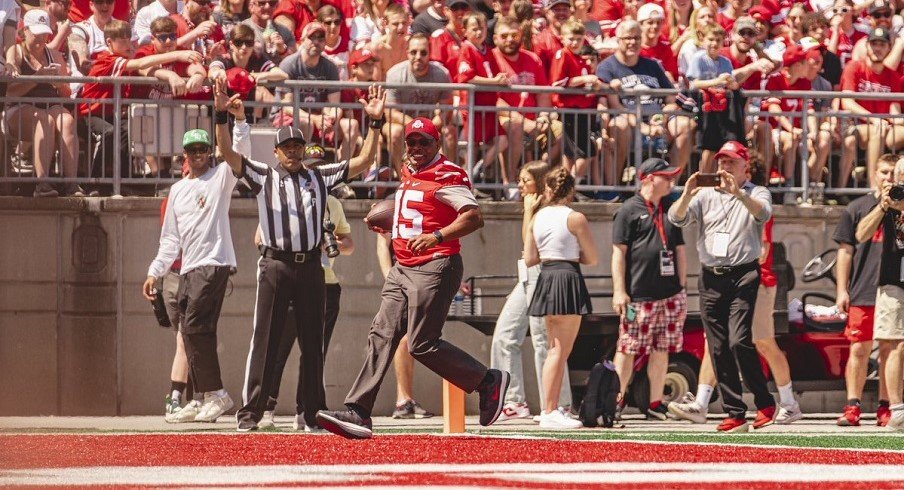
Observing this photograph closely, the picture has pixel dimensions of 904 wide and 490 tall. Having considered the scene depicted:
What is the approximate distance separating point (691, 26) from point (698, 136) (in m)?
1.82

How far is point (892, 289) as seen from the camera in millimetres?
14172

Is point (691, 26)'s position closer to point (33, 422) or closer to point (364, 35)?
point (364, 35)

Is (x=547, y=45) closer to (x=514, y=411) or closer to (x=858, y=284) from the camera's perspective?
(x=514, y=411)

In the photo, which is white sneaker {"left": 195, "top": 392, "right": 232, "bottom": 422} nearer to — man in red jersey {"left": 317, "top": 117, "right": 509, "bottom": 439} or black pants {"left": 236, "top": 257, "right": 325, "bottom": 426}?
black pants {"left": 236, "top": 257, "right": 325, "bottom": 426}

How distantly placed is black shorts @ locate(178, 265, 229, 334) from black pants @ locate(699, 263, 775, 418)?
3.69 meters

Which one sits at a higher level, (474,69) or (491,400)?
(474,69)

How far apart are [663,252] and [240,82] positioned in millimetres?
3901

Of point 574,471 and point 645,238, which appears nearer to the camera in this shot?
point 574,471

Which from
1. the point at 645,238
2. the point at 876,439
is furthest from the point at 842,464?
the point at 645,238

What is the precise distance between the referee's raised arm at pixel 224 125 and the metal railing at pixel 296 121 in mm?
2601

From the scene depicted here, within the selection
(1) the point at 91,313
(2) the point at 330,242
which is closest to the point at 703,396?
(2) the point at 330,242

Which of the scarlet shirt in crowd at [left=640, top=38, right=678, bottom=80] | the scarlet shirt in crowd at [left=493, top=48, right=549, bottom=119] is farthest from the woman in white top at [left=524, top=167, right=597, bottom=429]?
the scarlet shirt in crowd at [left=640, top=38, right=678, bottom=80]

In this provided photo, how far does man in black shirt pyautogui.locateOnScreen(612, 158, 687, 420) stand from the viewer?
14867mm

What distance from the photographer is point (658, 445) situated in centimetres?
1084
